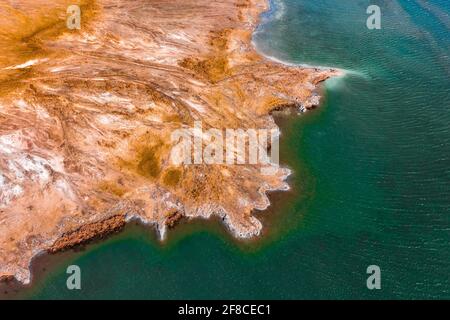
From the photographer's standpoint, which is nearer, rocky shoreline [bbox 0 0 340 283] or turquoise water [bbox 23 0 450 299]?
turquoise water [bbox 23 0 450 299]

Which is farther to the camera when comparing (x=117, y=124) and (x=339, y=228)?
(x=117, y=124)

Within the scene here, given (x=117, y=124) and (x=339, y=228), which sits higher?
(x=117, y=124)

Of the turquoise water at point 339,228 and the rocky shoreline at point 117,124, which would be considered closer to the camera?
the turquoise water at point 339,228
